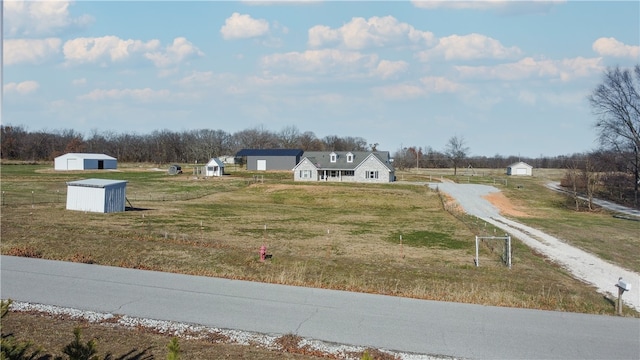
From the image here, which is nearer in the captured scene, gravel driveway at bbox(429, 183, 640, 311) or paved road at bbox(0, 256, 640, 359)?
paved road at bbox(0, 256, 640, 359)

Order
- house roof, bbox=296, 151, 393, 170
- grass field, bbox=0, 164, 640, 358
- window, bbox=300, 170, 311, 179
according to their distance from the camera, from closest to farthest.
A: grass field, bbox=0, 164, 640, 358
house roof, bbox=296, 151, 393, 170
window, bbox=300, 170, 311, 179

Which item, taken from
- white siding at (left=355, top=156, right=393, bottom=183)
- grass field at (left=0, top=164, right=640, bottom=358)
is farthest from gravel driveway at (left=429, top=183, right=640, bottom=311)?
white siding at (left=355, top=156, right=393, bottom=183)

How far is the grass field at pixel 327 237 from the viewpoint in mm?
16250

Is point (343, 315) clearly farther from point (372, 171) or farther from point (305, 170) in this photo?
point (305, 170)

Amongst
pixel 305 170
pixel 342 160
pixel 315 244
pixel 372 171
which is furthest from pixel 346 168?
pixel 315 244

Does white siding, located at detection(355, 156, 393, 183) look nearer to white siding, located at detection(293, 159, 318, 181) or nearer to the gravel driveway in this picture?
white siding, located at detection(293, 159, 318, 181)

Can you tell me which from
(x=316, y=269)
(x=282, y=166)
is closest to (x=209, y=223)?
(x=316, y=269)

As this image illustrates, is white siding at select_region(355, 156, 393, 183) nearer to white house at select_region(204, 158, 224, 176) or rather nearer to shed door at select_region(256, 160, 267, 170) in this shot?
white house at select_region(204, 158, 224, 176)

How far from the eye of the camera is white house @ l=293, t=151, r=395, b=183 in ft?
235

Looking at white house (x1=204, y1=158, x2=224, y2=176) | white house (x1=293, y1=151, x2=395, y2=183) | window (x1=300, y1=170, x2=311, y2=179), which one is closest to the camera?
white house (x1=293, y1=151, x2=395, y2=183)

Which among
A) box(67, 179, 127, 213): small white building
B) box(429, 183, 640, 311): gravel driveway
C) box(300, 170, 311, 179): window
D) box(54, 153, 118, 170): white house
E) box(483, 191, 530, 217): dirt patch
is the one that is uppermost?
box(54, 153, 118, 170): white house

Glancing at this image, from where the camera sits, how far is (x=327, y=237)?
101 ft

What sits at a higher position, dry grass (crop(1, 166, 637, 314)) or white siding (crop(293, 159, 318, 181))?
white siding (crop(293, 159, 318, 181))

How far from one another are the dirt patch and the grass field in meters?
0.66
